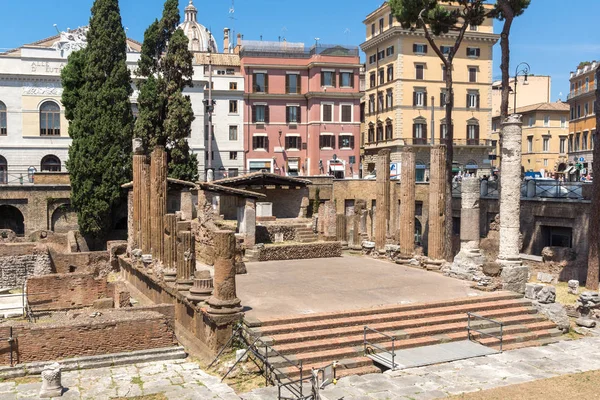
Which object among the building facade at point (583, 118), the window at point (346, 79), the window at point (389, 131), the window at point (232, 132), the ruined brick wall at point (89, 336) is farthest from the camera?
the window at point (346, 79)

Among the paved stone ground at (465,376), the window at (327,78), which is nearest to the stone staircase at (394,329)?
the paved stone ground at (465,376)

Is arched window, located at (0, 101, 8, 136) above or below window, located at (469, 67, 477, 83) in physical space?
below

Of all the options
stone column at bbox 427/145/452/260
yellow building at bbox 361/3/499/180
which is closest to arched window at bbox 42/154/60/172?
yellow building at bbox 361/3/499/180

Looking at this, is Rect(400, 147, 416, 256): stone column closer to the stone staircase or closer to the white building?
the stone staircase

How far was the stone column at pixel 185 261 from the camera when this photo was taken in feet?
60.3

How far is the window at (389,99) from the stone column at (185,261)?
35096 millimetres

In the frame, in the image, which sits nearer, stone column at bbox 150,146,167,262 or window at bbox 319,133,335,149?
stone column at bbox 150,146,167,262

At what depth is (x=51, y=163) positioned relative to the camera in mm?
42562

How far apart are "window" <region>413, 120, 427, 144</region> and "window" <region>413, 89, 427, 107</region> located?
1.41m

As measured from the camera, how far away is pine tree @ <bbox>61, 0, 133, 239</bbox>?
3600 cm

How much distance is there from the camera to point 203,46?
9488cm

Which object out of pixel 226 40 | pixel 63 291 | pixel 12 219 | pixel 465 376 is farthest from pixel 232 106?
pixel 465 376

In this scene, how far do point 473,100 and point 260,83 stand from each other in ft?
59.9

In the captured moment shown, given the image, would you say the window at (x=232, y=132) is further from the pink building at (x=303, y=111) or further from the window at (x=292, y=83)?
the window at (x=292, y=83)
